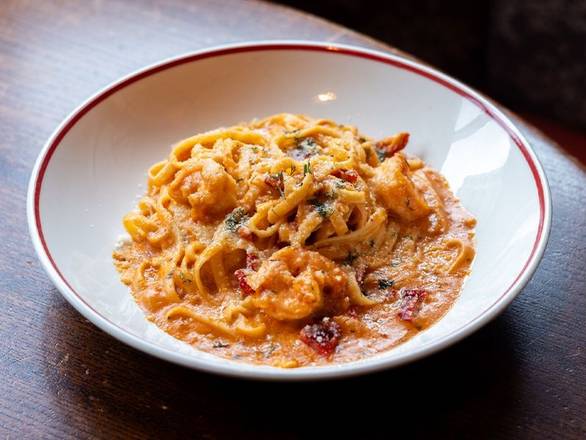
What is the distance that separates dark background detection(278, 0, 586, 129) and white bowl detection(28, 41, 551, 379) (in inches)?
116

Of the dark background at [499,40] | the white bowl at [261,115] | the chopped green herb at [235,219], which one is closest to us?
the white bowl at [261,115]

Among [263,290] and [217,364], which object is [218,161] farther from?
[217,364]

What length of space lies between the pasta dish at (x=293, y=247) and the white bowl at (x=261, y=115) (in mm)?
108

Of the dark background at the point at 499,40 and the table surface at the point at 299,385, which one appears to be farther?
the dark background at the point at 499,40

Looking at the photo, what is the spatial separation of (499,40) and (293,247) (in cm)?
447

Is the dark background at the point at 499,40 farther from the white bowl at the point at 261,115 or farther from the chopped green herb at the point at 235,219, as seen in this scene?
the chopped green herb at the point at 235,219

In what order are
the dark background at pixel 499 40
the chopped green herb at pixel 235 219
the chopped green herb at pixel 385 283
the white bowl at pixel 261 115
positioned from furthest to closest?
the dark background at pixel 499 40
the chopped green herb at pixel 235 219
the chopped green herb at pixel 385 283
the white bowl at pixel 261 115

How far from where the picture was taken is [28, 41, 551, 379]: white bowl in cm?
283

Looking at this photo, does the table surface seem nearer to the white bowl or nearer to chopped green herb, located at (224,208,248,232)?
the white bowl

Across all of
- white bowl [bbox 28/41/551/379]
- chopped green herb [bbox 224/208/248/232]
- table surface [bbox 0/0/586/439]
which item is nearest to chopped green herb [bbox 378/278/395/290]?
white bowl [bbox 28/41/551/379]

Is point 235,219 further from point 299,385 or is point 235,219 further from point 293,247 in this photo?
point 299,385

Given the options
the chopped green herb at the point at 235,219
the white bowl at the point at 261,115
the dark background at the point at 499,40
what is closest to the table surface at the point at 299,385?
the white bowl at the point at 261,115

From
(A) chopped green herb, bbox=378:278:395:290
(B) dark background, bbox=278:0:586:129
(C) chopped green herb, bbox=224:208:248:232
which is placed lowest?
(B) dark background, bbox=278:0:586:129

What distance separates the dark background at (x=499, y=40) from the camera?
6.34m
